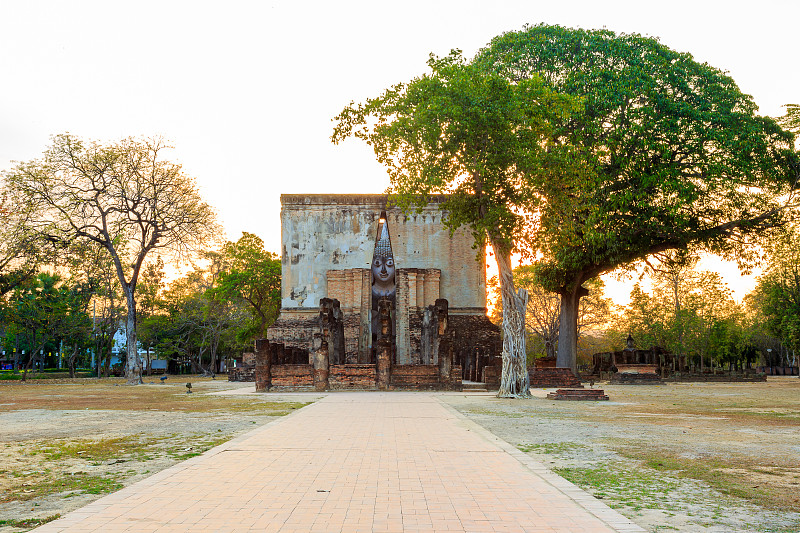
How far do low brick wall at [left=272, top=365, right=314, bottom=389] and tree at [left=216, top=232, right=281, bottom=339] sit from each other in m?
23.5

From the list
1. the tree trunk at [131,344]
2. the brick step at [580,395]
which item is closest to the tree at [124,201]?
the tree trunk at [131,344]

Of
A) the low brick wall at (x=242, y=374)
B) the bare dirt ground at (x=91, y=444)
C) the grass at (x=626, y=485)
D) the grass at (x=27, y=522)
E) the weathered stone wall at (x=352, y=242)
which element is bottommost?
the low brick wall at (x=242, y=374)

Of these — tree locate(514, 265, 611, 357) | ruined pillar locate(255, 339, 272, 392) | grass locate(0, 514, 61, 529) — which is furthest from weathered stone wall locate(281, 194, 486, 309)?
grass locate(0, 514, 61, 529)

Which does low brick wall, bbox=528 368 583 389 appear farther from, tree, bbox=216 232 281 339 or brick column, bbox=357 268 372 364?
tree, bbox=216 232 281 339

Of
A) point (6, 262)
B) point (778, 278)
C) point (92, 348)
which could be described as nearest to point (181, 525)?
point (6, 262)

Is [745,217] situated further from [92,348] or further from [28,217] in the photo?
[92,348]

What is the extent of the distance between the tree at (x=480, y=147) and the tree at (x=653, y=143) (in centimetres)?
194

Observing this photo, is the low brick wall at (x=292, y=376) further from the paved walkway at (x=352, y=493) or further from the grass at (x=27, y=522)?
the grass at (x=27, y=522)

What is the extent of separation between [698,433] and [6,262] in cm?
3698

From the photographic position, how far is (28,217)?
35.7 meters

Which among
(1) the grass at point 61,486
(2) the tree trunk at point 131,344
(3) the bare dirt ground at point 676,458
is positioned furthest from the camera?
(2) the tree trunk at point 131,344

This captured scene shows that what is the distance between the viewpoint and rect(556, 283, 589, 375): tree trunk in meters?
31.8

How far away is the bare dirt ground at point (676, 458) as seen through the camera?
5.97 m

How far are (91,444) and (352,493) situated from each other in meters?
5.86
